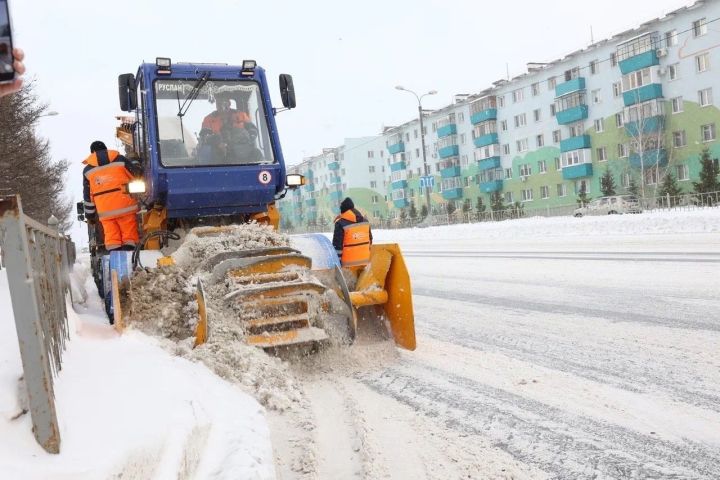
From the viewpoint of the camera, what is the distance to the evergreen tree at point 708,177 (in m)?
30.9

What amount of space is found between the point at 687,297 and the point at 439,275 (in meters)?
5.26

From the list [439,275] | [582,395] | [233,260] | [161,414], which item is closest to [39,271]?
[161,414]

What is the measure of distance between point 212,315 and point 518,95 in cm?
4774

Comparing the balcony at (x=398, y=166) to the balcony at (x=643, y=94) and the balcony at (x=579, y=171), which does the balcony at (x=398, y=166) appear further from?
the balcony at (x=643, y=94)

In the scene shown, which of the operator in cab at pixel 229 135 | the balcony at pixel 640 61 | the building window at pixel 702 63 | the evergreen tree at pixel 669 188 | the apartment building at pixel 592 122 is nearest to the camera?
the operator in cab at pixel 229 135

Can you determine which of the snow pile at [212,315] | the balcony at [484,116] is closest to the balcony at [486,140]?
the balcony at [484,116]

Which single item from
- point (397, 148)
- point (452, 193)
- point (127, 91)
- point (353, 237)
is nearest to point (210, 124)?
point (127, 91)

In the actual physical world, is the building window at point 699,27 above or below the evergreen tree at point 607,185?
above

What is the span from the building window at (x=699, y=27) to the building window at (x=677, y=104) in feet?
12.4

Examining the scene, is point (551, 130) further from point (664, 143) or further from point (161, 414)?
point (161, 414)

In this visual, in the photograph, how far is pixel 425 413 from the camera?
143 inches

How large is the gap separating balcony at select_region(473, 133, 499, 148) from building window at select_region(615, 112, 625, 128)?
39.5ft

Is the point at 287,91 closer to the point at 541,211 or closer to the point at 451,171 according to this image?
the point at 541,211

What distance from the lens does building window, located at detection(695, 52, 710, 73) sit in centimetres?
3406
